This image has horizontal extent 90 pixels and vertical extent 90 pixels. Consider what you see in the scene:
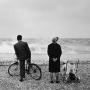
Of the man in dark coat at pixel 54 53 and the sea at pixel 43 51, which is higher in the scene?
the man in dark coat at pixel 54 53

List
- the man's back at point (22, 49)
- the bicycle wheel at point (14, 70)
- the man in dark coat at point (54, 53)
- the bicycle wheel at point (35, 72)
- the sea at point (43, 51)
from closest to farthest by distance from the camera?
the man in dark coat at point (54, 53)
the man's back at point (22, 49)
the bicycle wheel at point (35, 72)
the bicycle wheel at point (14, 70)
the sea at point (43, 51)

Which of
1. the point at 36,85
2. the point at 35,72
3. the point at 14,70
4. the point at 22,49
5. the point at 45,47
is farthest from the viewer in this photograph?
the point at 45,47

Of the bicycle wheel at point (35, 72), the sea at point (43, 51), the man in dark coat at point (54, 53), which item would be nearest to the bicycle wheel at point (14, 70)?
the bicycle wheel at point (35, 72)

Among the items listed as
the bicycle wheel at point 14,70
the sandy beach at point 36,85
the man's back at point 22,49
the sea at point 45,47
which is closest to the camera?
the sandy beach at point 36,85

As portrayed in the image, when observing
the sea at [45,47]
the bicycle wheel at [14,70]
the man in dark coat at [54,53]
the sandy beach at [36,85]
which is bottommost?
the sea at [45,47]

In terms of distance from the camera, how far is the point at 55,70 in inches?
225

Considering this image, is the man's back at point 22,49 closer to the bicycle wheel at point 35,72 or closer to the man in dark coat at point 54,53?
the bicycle wheel at point 35,72

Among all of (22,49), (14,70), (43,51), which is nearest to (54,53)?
(22,49)

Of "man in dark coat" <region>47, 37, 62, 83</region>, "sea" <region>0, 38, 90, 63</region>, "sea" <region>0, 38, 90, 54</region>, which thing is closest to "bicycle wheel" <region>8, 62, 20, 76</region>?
"man in dark coat" <region>47, 37, 62, 83</region>

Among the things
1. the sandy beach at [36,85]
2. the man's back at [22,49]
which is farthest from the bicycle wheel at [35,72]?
the man's back at [22,49]

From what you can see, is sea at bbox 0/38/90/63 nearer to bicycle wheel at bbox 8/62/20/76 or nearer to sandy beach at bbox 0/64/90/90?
bicycle wheel at bbox 8/62/20/76

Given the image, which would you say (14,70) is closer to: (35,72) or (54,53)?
(35,72)

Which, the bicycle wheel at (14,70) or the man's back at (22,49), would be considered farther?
the bicycle wheel at (14,70)

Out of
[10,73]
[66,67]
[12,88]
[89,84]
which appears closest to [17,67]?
[10,73]
